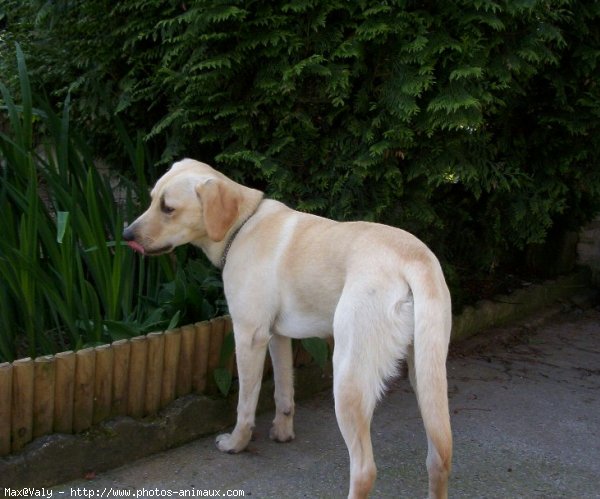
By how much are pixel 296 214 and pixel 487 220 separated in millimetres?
2436

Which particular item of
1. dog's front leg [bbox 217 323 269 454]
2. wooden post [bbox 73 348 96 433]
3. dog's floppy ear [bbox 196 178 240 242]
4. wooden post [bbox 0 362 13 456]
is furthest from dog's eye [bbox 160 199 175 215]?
wooden post [bbox 0 362 13 456]

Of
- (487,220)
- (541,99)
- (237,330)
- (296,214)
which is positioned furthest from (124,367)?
(541,99)

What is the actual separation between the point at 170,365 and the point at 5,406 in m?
0.88

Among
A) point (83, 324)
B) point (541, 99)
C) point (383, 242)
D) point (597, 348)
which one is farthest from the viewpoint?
point (597, 348)

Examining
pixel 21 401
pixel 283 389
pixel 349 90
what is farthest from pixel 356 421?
pixel 349 90

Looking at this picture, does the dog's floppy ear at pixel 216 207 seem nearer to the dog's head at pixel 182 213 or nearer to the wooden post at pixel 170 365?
the dog's head at pixel 182 213

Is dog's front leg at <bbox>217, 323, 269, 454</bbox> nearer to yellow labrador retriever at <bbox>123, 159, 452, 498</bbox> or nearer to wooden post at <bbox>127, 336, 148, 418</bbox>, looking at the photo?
yellow labrador retriever at <bbox>123, 159, 452, 498</bbox>

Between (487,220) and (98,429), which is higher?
(487,220)

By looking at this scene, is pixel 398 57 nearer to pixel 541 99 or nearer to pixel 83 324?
pixel 541 99

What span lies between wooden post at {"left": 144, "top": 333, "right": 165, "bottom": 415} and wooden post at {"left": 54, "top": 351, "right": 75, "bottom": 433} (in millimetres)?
423

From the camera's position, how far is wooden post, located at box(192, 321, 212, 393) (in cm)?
378

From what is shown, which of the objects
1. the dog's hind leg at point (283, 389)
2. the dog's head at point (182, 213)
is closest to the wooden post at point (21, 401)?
the dog's head at point (182, 213)

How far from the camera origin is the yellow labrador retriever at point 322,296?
278 centimetres

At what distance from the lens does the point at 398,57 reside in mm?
4078
